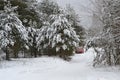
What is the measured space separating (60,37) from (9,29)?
7.62 meters

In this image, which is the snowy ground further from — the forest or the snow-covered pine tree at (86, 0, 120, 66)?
the forest

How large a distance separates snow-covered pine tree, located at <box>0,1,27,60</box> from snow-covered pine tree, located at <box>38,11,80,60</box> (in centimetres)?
568

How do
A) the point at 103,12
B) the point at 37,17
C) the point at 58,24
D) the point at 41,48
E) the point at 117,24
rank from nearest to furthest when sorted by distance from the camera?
the point at 117,24 < the point at 103,12 < the point at 58,24 < the point at 41,48 < the point at 37,17

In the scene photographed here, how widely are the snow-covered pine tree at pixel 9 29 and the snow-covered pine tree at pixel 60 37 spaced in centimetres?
568

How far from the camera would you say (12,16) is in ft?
71.0

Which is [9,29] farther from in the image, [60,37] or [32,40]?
[32,40]

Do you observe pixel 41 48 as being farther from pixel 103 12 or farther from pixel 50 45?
pixel 103 12

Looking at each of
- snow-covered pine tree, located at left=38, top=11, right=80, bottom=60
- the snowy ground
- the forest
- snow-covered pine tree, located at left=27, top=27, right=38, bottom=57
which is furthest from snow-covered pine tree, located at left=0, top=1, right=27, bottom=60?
snow-covered pine tree, located at left=27, top=27, right=38, bottom=57

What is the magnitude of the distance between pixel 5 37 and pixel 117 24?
403 inches

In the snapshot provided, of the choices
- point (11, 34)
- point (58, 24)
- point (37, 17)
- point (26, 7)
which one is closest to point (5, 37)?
point (11, 34)

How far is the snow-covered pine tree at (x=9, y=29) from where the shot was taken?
20656 mm

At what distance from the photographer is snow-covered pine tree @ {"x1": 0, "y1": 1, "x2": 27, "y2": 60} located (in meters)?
20.7

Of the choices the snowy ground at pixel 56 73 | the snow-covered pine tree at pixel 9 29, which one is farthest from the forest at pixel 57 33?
the snowy ground at pixel 56 73

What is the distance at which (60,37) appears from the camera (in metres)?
26.9
